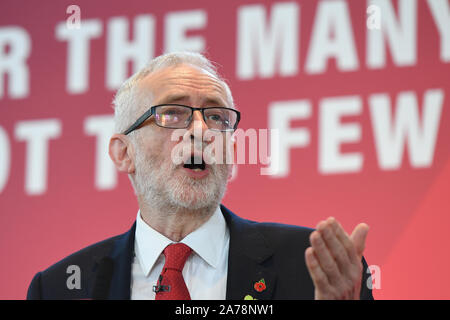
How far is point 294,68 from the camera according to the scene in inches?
154

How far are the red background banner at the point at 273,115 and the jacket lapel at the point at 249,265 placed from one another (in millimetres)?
1254

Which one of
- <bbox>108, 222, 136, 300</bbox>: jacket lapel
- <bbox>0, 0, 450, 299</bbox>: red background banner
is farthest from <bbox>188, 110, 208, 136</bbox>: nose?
<bbox>0, 0, 450, 299</bbox>: red background banner

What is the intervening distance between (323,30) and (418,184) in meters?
1.01

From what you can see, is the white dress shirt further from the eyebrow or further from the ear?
the eyebrow

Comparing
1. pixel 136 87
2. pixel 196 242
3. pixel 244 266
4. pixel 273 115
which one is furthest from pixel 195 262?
pixel 273 115

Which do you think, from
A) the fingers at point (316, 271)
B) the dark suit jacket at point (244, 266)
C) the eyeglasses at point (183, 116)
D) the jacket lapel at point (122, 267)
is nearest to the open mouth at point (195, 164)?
the eyeglasses at point (183, 116)

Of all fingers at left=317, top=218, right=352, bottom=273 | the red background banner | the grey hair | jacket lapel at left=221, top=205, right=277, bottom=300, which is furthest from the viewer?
the red background banner

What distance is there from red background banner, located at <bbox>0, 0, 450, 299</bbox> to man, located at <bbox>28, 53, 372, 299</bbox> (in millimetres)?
1181

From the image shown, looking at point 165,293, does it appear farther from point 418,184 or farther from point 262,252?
point 418,184

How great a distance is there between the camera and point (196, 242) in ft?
7.93

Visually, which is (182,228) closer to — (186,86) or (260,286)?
(260,286)

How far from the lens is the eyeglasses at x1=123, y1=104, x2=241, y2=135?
2490mm
